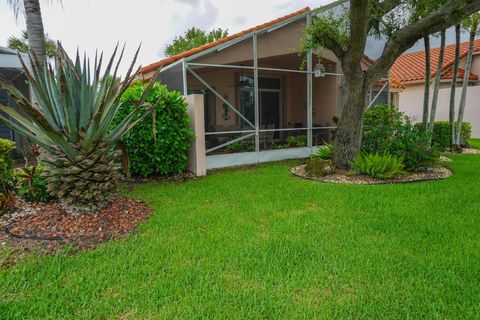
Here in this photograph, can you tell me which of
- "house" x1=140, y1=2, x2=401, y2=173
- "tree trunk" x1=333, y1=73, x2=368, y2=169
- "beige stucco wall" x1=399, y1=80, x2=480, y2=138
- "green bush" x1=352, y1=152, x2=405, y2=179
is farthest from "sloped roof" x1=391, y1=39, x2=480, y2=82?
"green bush" x1=352, y1=152, x2=405, y2=179

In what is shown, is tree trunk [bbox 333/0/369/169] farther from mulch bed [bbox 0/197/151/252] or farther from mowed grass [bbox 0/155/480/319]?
mulch bed [bbox 0/197/151/252]

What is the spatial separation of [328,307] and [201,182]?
460cm

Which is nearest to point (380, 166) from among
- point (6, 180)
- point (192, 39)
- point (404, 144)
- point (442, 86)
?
point (404, 144)

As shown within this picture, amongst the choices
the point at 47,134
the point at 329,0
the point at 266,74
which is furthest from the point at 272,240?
the point at 266,74

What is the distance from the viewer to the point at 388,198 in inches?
213

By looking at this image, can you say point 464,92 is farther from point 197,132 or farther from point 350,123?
point 197,132

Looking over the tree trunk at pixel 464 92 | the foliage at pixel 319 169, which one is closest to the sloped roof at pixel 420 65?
the tree trunk at pixel 464 92

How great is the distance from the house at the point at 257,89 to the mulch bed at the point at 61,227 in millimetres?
3288

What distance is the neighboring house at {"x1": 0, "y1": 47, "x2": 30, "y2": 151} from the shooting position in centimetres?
860

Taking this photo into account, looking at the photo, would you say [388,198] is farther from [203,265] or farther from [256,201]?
[203,265]

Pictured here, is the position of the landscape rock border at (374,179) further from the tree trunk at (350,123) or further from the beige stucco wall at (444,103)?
the beige stucco wall at (444,103)

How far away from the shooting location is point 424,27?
6.67 m

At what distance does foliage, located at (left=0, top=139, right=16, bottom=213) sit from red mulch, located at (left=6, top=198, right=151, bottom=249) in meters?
0.39

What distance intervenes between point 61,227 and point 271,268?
250 cm
